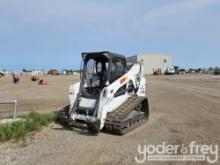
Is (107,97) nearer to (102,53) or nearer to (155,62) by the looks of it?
(102,53)

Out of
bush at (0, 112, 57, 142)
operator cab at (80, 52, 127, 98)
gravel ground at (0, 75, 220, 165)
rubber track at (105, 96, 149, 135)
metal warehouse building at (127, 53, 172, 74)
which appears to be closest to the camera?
gravel ground at (0, 75, 220, 165)

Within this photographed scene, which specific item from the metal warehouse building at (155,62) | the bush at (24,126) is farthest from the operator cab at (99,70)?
the metal warehouse building at (155,62)

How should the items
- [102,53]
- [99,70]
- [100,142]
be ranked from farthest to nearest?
[99,70]
[102,53]
[100,142]

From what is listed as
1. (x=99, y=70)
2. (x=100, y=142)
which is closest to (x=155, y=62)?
(x=99, y=70)

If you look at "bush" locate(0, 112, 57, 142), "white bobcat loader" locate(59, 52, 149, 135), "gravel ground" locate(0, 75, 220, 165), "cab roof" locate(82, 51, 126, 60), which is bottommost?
"gravel ground" locate(0, 75, 220, 165)

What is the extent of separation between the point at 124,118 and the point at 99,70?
7.80 feet

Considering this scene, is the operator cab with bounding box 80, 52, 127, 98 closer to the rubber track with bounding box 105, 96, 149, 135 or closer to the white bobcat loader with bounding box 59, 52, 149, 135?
the white bobcat loader with bounding box 59, 52, 149, 135

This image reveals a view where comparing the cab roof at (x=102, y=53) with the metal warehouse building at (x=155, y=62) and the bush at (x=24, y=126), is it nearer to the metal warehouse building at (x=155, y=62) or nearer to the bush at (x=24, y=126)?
the bush at (x=24, y=126)

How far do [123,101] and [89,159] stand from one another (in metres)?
3.96

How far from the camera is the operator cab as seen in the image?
34.3 ft

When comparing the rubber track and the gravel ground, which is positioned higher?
the rubber track

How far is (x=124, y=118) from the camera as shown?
→ 9508mm

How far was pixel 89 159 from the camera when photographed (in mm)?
7102

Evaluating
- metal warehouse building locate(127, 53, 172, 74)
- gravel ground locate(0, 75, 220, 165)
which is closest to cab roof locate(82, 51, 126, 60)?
gravel ground locate(0, 75, 220, 165)
